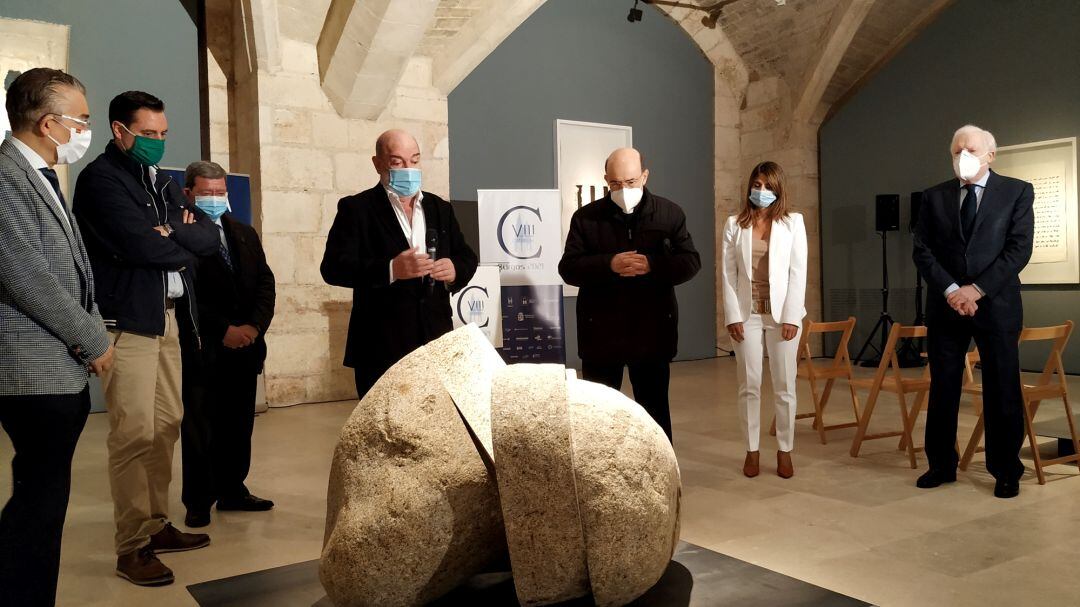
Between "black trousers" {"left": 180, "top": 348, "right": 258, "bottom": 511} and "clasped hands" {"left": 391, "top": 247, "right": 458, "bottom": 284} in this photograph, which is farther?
"black trousers" {"left": 180, "top": 348, "right": 258, "bottom": 511}

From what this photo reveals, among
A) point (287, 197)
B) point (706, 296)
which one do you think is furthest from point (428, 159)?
point (706, 296)

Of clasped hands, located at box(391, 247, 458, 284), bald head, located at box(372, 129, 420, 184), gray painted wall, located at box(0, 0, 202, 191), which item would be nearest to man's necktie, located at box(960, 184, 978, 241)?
clasped hands, located at box(391, 247, 458, 284)

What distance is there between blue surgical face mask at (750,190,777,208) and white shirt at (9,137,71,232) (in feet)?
10.3

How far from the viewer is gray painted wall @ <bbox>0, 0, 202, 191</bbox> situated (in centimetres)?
670

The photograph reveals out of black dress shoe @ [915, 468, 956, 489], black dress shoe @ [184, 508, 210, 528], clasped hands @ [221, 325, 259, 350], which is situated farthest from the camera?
black dress shoe @ [915, 468, 956, 489]

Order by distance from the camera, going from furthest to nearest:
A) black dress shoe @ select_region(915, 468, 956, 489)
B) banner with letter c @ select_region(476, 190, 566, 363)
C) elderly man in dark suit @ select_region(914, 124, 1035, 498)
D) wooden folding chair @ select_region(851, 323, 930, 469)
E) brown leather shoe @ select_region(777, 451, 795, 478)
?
banner with letter c @ select_region(476, 190, 566, 363) → wooden folding chair @ select_region(851, 323, 930, 469) → brown leather shoe @ select_region(777, 451, 795, 478) → black dress shoe @ select_region(915, 468, 956, 489) → elderly man in dark suit @ select_region(914, 124, 1035, 498)

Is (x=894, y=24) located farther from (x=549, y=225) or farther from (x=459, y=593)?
(x=459, y=593)

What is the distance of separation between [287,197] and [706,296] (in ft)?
18.2

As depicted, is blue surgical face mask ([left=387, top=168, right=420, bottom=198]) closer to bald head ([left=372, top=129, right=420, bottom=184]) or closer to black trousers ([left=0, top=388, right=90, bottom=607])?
bald head ([left=372, top=129, right=420, bottom=184])

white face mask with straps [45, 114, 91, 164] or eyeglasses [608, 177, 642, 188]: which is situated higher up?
eyeglasses [608, 177, 642, 188]

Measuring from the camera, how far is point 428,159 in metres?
7.76

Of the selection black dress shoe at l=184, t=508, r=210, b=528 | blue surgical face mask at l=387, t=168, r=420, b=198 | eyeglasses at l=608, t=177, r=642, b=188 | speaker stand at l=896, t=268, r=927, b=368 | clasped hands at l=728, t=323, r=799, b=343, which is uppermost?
eyeglasses at l=608, t=177, r=642, b=188

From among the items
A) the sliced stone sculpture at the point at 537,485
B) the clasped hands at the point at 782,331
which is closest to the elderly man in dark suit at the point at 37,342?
the sliced stone sculpture at the point at 537,485

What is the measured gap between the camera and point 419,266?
123 inches
